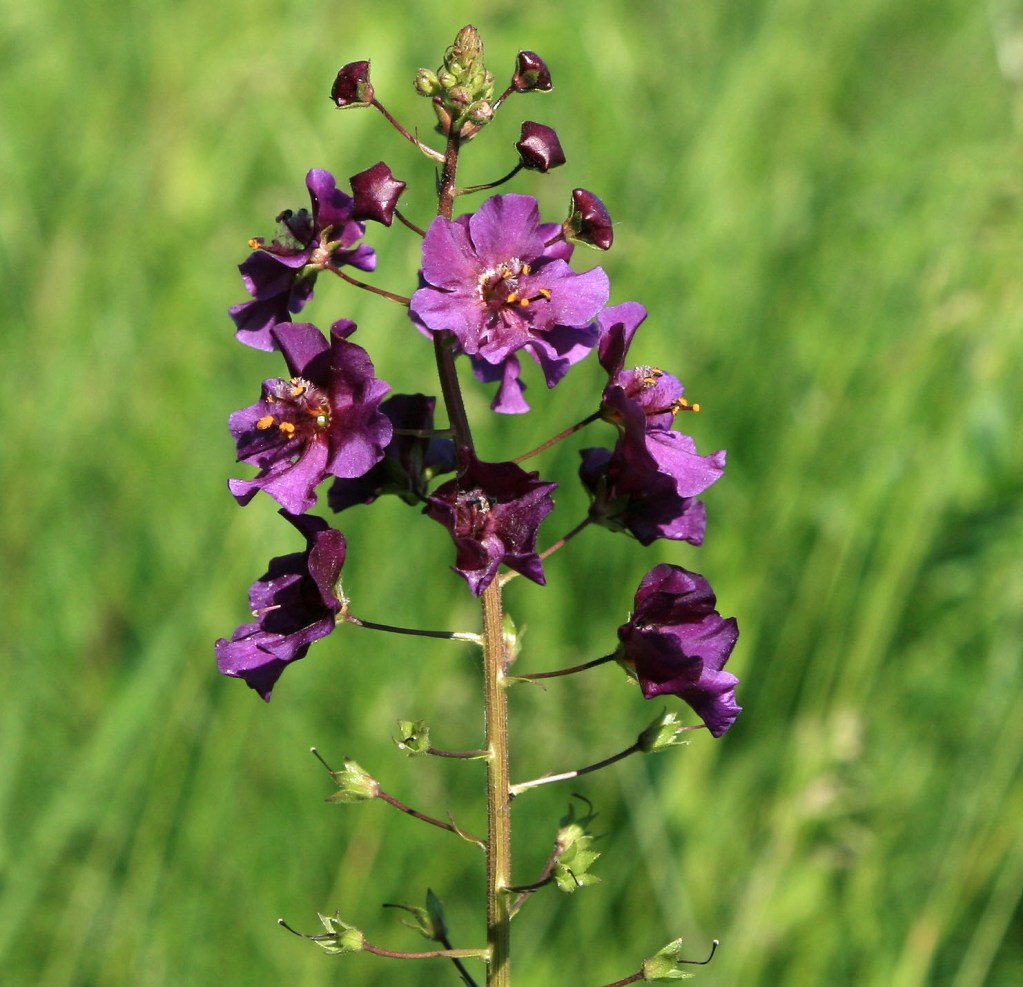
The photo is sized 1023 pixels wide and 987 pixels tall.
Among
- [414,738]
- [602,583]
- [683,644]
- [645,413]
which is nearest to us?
[414,738]

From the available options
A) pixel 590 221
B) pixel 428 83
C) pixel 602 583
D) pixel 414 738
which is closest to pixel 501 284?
pixel 590 221

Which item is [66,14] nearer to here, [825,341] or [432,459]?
[825,341]

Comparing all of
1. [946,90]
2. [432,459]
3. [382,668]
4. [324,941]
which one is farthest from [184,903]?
[946,90]

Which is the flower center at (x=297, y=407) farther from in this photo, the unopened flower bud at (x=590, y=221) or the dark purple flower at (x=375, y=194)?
the unopened flower bud at (x=590, y=221)

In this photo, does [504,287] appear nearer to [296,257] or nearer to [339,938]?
[296,257]

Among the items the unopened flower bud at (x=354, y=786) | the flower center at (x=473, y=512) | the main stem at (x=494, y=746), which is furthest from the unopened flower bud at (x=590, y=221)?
the unopened flower bud at (x=354, y=786)

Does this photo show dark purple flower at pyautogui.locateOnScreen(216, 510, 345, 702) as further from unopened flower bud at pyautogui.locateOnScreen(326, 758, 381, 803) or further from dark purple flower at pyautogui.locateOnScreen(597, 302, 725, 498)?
dark purple flower at pyautogui.locateOnScreen(597, 302, 725, 498)
